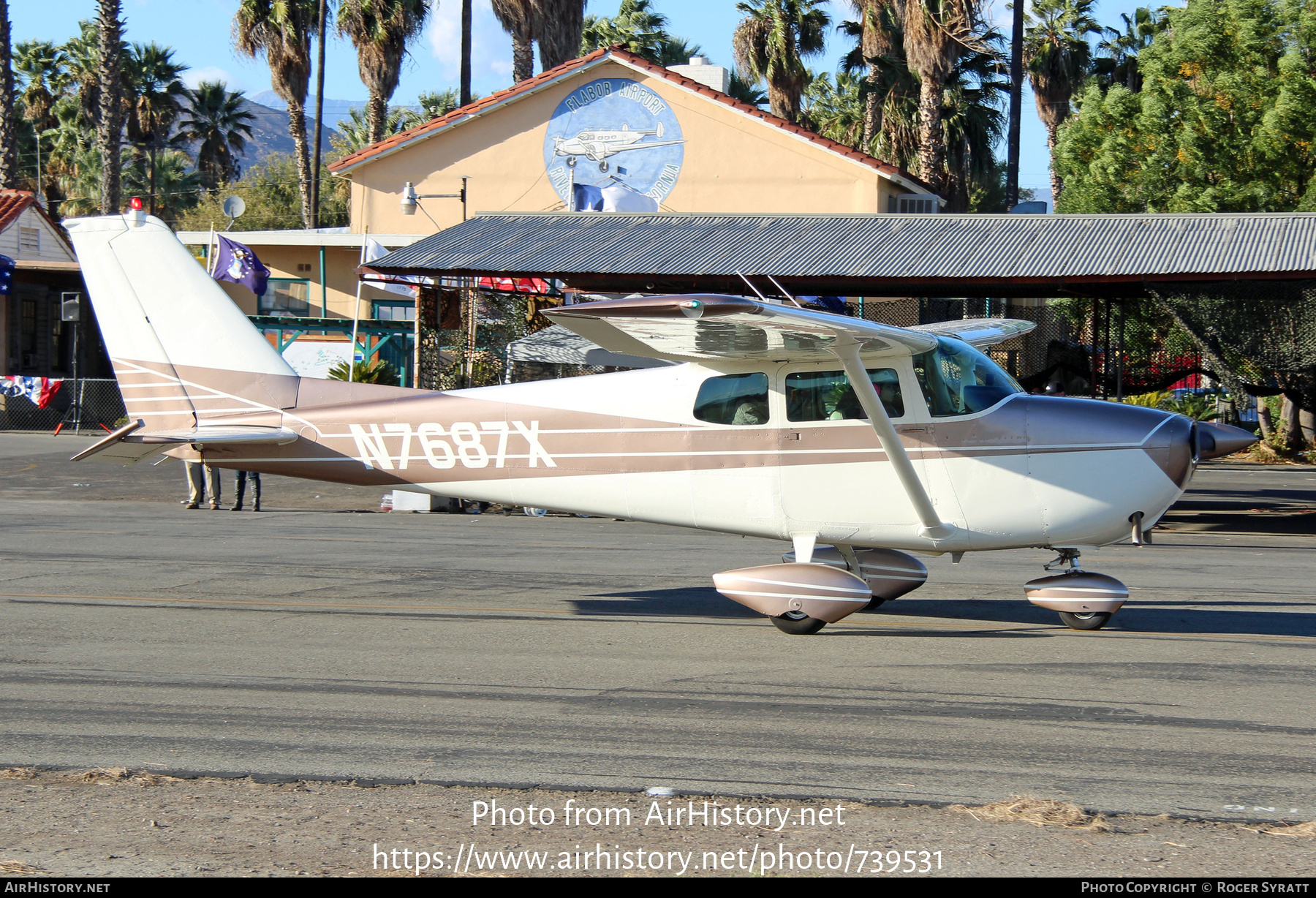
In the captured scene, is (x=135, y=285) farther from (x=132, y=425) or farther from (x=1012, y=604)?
(x=1012, y=604)

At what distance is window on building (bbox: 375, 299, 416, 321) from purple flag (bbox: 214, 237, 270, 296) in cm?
865

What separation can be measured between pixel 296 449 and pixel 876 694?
5.43m

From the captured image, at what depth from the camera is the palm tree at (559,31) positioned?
39.0 metres

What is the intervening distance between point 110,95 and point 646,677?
30642 millimetres

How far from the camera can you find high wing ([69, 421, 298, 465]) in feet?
31.3

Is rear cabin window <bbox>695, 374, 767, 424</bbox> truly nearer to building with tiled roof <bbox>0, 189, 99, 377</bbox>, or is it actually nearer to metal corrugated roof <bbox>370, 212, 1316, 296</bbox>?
metal corrugated roof <bbox>370, 212, 1316, 296</bbox>

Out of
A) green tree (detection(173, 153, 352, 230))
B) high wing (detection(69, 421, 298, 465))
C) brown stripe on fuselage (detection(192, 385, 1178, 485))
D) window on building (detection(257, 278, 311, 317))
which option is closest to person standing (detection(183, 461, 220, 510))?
high wing (detection(69, 421, 298, 465))

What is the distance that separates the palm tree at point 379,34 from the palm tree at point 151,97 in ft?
62.1

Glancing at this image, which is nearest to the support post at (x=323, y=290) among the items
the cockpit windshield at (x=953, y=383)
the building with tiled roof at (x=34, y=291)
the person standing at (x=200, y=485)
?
the building with tiled roof at (x=34, y=291)

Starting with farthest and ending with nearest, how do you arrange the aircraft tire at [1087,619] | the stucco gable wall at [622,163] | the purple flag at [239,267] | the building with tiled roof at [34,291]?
the building with tiled roof at [34,291]
the stucco gable wall at [622,163]
the purple flag at [239,267]
the aircraft tire at [1087,619]

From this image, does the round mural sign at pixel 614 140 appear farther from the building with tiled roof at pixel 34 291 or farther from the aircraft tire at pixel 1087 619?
the aircraft tire at pixel 1087 619

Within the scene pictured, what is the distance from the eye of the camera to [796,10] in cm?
4397

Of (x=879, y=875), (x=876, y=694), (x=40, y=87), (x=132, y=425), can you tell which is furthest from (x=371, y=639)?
A: (x=40, y=87)

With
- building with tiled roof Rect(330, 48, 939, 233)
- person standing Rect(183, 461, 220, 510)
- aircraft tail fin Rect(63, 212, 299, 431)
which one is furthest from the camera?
building with tiled roof Rect(330, 48, 939, 233)
